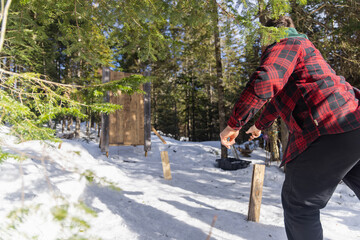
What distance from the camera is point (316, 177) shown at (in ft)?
4.35

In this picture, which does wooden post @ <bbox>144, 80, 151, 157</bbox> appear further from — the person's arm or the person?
the person

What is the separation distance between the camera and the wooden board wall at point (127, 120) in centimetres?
757

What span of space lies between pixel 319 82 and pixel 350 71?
631 cm

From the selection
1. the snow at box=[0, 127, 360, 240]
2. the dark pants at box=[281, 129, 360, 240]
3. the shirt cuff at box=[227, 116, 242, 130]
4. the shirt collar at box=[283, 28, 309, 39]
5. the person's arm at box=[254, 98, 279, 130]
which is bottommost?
the snow at box=[0, 127, 360, 240]

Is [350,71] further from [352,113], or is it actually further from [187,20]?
[352,113]

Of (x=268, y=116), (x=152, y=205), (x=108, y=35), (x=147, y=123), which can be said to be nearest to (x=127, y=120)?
(x=147, y=123)

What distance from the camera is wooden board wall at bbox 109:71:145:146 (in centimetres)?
757

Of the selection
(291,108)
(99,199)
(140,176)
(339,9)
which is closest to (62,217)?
(291,108)

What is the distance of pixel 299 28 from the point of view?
6.36m

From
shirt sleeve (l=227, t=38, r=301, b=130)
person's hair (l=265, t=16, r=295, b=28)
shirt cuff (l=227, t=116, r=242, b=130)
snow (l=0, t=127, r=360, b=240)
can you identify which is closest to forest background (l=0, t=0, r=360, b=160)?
Answer: person's hair (l=265, t=16, r=295, b=28)

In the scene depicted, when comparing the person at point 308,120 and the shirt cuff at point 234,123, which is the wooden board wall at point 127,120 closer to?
the shirt cuff at point 234,123

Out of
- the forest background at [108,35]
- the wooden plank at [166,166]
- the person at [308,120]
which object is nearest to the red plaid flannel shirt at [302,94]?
the person at [308,120]

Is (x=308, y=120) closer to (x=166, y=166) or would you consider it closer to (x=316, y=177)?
(x=316, y=177)

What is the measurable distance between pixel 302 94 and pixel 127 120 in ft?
23.1
